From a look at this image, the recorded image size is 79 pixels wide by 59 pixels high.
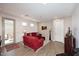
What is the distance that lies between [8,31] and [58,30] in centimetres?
120

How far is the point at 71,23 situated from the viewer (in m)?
2.15

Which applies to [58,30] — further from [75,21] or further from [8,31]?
[8,31]

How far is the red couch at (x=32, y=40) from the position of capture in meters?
2.23

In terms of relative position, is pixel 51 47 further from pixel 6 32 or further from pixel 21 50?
pixel 6 32

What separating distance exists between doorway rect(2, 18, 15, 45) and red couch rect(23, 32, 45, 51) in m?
0.30

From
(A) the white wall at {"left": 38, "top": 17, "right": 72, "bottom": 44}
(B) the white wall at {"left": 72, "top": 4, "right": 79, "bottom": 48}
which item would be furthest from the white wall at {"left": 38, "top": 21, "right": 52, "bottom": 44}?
(B) the white wall at {"left": 72, "top": 4, "right": 79, "bottom": 48}

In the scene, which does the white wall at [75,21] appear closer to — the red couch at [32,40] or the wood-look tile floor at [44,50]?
the wood-look tile floor at [44,50]

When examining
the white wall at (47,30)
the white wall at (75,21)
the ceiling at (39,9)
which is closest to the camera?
the ceiling at (39,9)

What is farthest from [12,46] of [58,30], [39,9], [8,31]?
[58,30]

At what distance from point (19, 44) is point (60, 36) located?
3.30 ft

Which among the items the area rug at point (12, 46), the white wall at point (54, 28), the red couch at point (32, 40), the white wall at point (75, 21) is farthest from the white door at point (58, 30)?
the area rug at point (12, 46)

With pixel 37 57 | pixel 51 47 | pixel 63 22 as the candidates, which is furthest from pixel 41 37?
pixel 63 22

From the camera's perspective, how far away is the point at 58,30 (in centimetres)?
227

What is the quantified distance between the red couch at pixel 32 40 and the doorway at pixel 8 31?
30 cm
